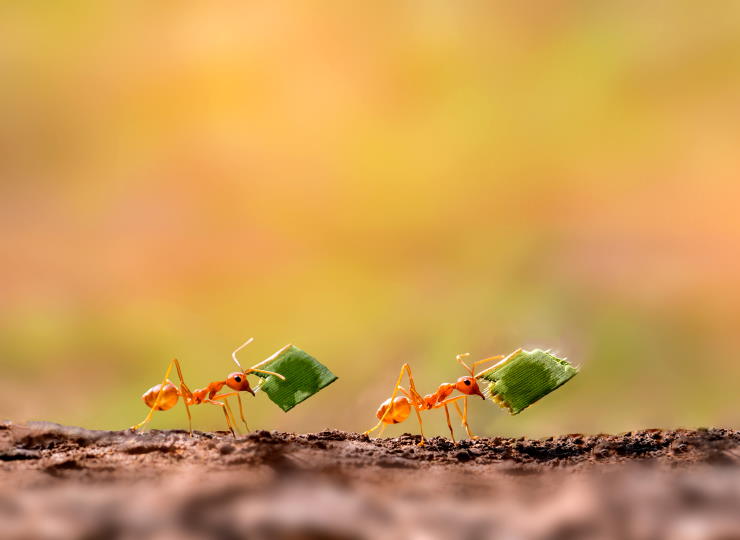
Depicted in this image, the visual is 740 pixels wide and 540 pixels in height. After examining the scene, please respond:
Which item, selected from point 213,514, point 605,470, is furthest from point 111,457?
point 605,470

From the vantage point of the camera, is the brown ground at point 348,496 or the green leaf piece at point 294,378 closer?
the brown ground at point 348,496

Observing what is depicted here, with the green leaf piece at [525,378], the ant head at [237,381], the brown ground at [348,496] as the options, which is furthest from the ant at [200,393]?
the green leaf piece at [525,378]

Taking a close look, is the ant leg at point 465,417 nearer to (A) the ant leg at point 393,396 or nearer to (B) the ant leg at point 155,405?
(A) the ant leg at point 393,396

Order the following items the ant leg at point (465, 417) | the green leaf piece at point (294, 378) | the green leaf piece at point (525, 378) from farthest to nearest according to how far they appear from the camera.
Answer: the ant leg at point (465, 417) < the green leaf piece at point (294, 378) < the green leaf piece at point (525, 378)

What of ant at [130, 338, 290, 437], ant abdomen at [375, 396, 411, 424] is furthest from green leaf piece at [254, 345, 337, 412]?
ant abdomen at [375, 396, 411, 424]

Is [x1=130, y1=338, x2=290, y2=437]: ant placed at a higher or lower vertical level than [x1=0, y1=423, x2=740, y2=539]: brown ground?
higher

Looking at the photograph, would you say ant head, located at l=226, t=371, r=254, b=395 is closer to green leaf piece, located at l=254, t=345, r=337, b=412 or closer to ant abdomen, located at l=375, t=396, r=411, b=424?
green leaf piece, located at l=254, t=345, r=337, b=412

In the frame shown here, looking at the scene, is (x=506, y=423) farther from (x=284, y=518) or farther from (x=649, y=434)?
(x=284, y=518)
